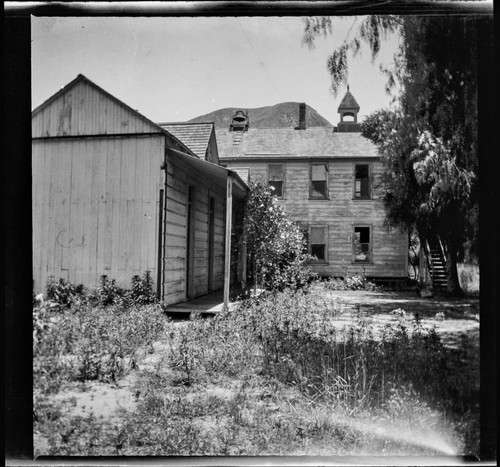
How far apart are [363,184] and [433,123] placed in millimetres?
1041

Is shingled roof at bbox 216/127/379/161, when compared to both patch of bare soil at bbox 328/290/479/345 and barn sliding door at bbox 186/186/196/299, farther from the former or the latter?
patch of bare soil at bbox 328/290/479/345

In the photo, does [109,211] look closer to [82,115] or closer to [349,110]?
[82,115]

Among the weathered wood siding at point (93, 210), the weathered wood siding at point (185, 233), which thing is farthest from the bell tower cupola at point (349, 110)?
the weathered wood siding at point (185, 233)

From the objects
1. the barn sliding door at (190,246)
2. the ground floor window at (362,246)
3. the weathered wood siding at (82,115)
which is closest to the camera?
the weathered wood siding at (82,115)

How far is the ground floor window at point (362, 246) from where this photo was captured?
433 cm

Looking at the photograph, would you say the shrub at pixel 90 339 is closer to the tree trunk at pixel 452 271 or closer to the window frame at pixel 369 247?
the window frame at pixel 369 247

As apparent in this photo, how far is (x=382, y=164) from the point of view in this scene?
3947 millimetres

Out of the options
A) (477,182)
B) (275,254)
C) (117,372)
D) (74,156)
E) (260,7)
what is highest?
(260,7)

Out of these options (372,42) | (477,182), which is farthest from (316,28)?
(477,182)

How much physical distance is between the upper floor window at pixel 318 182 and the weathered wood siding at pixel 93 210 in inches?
95.7

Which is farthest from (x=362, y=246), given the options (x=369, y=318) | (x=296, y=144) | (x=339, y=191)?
(x=296, y=144)

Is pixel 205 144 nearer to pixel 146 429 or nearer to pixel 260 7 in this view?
pixel 260 7

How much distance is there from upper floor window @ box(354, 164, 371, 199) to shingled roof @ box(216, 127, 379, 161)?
0.88 feet

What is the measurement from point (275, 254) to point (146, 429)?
196 inches
